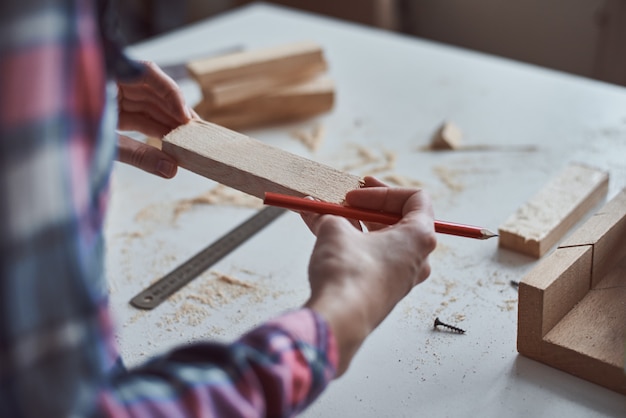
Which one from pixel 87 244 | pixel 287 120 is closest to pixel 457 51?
pixel 287 120

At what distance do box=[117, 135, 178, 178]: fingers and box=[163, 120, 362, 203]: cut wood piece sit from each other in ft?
0.05

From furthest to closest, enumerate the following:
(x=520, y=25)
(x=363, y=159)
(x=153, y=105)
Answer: (x=520, y=25), (x=363, y=159), (x=153, y=105)

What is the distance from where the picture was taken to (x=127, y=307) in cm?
127

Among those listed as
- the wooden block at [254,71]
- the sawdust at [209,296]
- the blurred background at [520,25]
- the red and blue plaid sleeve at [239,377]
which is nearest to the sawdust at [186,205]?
the sawdust at [209,296]

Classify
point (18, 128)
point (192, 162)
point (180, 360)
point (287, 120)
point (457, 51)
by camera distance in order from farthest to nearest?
point (457, 51), point (287, 120), point (192, 162), point (180, 360), point (18, 128)

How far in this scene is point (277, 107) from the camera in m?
1.88

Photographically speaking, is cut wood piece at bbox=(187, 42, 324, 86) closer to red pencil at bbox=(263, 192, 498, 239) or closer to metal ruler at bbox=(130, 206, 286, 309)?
metal ruler at bbox=(130, 206, 286, 309)

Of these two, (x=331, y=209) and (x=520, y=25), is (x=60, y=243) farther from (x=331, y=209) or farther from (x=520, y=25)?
(x=520, y=25)

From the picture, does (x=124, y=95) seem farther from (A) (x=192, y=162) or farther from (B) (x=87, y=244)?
(B) (x=87, y=244)

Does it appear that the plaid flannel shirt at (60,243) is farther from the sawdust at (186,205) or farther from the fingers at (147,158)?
the sawdust at (186,205)

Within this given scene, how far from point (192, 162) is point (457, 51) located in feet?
4.14

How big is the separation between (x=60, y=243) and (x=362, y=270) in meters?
0.35

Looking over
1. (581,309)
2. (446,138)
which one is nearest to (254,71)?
(446,138)

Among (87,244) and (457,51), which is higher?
(87,244)
